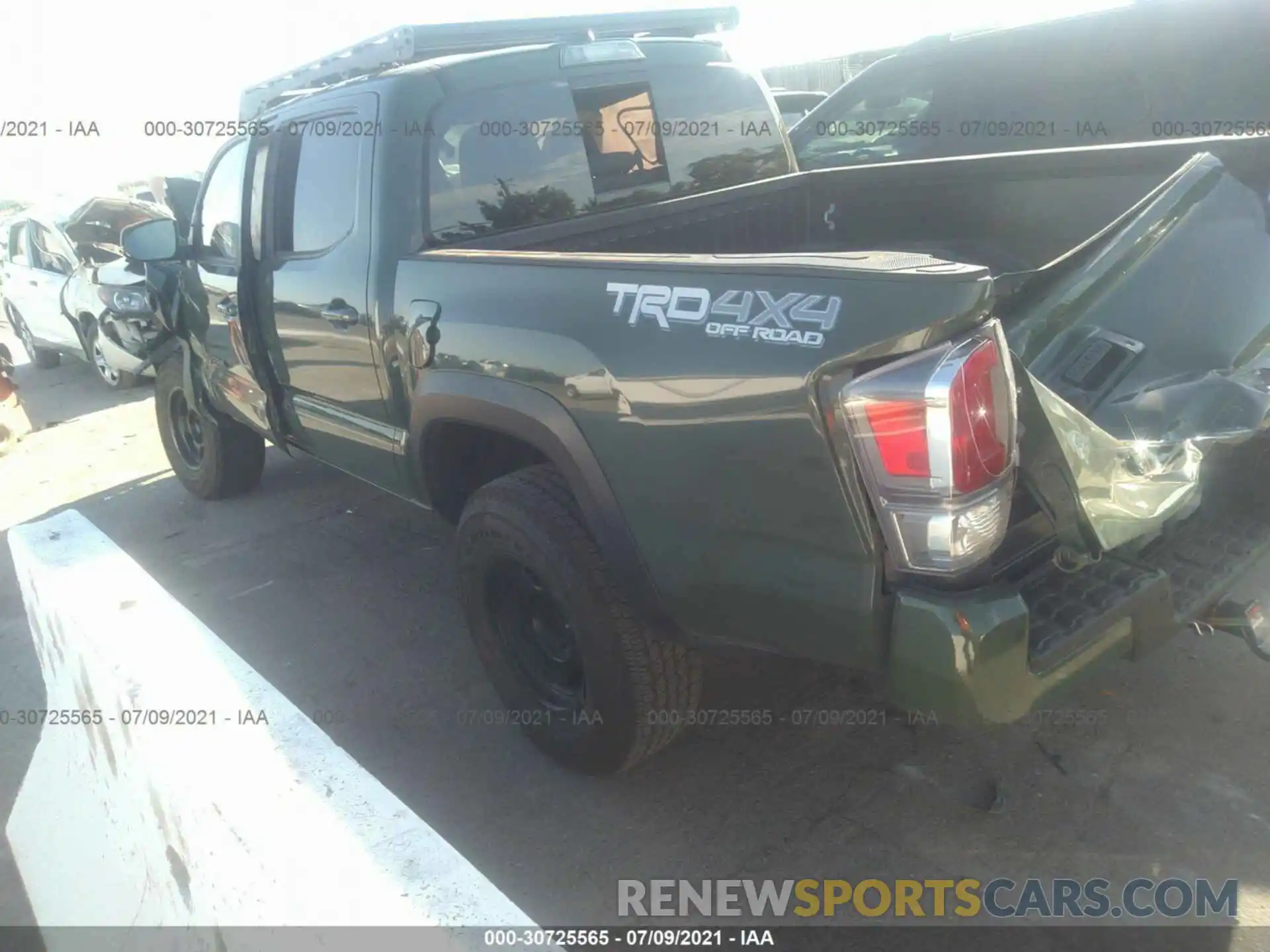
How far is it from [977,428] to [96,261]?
371 inches

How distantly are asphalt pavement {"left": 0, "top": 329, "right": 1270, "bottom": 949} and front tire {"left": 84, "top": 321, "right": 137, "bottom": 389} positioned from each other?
541cm

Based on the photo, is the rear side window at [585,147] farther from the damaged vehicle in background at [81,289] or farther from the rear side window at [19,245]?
the rear side window at [19,245]

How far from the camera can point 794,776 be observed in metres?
2.82

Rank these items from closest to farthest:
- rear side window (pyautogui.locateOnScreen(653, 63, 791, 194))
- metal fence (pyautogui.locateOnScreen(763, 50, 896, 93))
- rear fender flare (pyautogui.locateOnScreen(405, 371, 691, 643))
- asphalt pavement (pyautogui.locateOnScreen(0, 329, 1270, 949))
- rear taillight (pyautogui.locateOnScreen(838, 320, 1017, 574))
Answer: rear taillight (pyautogui.locateOnScreen(838, 320, 1017, 574))
rear fender flare (pyautogui.locateOnScreen(405, 371, 691, 643))
asphalt pavement (pyautogui.locateOnScreen(0, 329, 1270, 949))
rear side window (pyautogui.locateOnScreen(653, 63, 791, 194))
metal fence (pyautogui.locateOnScreen(763, 50, 896, 93))

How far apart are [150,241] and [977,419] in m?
4.17

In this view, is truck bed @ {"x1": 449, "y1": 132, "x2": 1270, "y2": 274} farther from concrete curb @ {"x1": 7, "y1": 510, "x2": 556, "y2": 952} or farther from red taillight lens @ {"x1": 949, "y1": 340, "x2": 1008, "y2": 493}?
concrete curb @ {"x1": 7, "y1": 510, "x2": 556, "y2": 952}

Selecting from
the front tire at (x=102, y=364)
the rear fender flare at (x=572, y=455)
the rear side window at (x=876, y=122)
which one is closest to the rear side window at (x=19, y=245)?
the front tire at (x=102, y=364)

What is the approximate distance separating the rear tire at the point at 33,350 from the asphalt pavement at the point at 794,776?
7.80 metres

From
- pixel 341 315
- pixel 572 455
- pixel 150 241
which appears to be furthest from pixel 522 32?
pixel 572 455

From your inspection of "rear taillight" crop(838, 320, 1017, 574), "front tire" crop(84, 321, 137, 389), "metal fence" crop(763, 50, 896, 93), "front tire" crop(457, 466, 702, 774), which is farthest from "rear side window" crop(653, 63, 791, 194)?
"metal fence" crop(763, 50, 896, 93)

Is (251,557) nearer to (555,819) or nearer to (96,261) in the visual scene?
(555,819)

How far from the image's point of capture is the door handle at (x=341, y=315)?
328 centimetres

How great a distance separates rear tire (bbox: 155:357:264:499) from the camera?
5281mm

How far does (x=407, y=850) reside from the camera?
1289 millimetres
